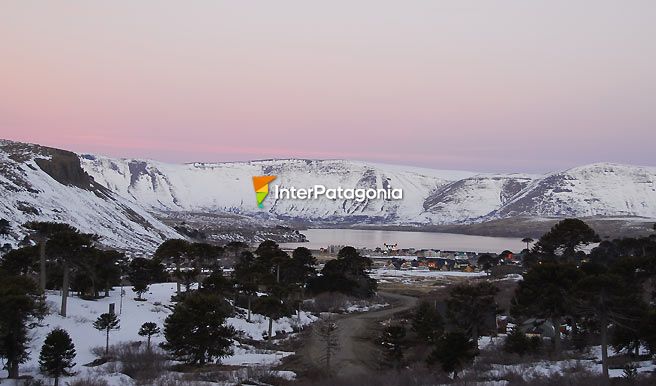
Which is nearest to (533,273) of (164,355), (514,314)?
(514,314)

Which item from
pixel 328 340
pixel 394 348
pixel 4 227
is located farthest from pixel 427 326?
pixel 4 227

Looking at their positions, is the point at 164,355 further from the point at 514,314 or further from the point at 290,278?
the point at 290,278

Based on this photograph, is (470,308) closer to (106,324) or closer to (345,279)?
(106,324)

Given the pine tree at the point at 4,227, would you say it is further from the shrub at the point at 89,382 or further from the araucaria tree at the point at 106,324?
the shrub at the point at 89,382

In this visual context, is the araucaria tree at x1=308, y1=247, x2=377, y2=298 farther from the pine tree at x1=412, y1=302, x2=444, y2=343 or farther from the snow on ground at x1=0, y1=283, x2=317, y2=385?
the pine tree at x1=412, y1=302, x2=444, y2=343

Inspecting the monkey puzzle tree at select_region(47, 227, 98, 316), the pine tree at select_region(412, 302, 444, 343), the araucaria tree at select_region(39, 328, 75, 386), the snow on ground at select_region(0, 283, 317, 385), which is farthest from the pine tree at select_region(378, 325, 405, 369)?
the monkey puzzle tree at select_region(47, 227, 98, 316)
